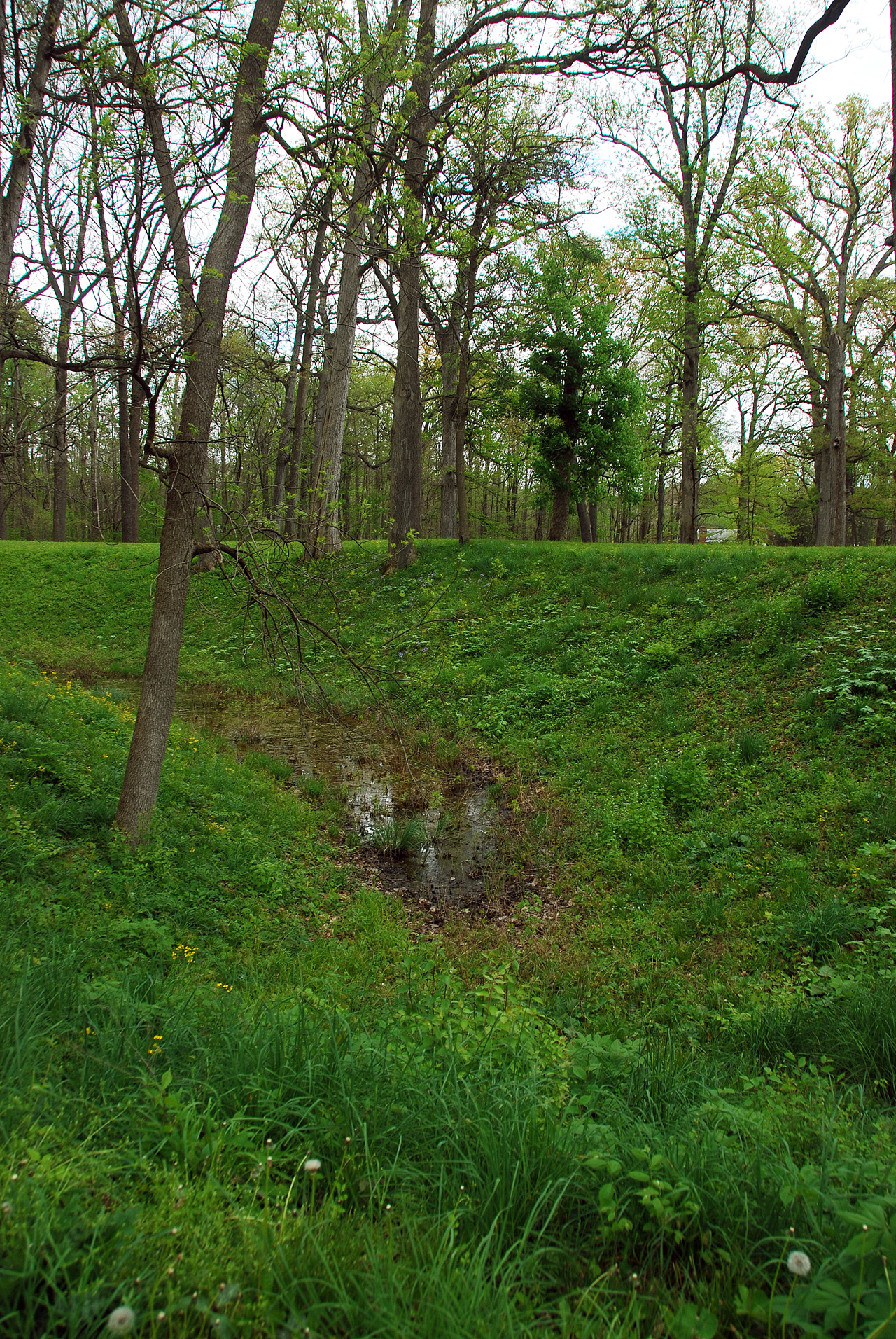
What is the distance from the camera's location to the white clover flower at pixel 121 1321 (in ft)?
4.71

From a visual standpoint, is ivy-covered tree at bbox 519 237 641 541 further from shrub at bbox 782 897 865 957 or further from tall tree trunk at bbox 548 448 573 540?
shrub at bbox 782 897 865 957

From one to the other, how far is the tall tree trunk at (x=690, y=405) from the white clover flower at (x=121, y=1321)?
1899 centimetres

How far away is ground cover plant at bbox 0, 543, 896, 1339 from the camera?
1700 mm

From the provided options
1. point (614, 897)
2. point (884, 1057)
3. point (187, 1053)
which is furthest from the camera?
point (614, 897)

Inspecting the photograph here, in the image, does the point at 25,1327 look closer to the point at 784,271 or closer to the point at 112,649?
the point at 112,649

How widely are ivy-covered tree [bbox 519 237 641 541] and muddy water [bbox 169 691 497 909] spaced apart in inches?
410

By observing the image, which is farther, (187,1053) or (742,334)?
(742,334)

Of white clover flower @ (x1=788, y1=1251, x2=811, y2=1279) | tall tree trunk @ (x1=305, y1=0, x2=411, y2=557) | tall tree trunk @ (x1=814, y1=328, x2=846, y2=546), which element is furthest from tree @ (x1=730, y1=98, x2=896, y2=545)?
white clover flower @ (x1=788, y1=1251, x2=811, y2=1279)

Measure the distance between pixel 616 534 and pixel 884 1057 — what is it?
40.7 m

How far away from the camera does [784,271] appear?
1803cm

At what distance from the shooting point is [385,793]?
29.9 feet

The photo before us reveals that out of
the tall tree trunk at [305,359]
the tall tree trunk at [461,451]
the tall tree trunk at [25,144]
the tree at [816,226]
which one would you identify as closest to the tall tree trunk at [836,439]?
the tree at [816,226]

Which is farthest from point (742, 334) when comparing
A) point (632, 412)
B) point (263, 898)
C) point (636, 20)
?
point (263, 898)

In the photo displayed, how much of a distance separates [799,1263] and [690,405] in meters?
20.1
